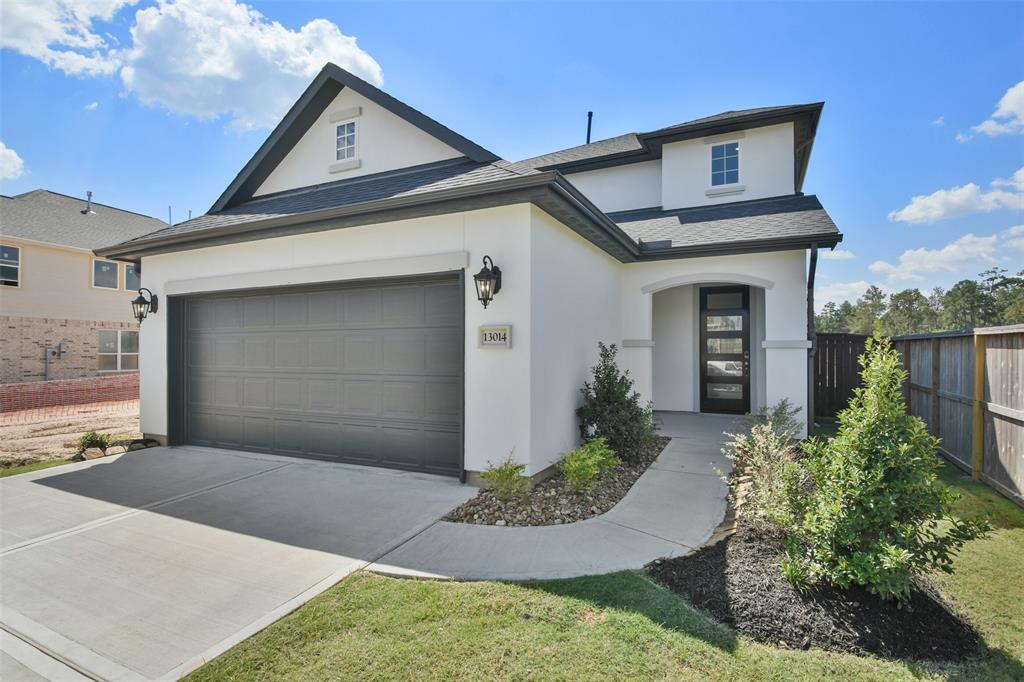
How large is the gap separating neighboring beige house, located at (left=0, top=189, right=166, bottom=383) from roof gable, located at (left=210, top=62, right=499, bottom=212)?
12.3 meters

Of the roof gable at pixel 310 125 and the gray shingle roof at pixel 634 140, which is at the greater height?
the gray shingle roof at pixel 634 140

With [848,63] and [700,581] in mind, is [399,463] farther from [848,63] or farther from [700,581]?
[848,63]

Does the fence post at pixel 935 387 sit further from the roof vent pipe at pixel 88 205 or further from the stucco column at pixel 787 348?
the roof vent pipe at pixel 88 205

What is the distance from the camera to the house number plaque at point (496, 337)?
550cm

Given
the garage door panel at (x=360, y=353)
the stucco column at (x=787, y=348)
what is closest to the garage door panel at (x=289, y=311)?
the garage door panel at (x=360, y=353)

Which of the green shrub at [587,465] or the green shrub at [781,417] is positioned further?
the green shrub at [781,417]

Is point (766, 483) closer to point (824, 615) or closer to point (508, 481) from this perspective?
point (824, 615)

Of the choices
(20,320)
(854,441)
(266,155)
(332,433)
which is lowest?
(332,433)

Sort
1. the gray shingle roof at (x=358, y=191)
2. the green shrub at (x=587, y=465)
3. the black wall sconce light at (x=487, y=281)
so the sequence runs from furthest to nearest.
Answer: the gray shingle roof at (x=358, y=191)
the black wall sconce light at (x=487, y=281)
the green shrub at (x=587, y=465)

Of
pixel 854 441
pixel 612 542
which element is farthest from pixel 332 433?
pixel 854 441

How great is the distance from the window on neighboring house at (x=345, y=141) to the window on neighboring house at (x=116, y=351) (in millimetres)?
15502

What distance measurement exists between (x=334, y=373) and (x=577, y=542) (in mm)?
4397

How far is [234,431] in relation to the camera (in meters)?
7.83

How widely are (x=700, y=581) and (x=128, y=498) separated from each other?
6153 mm
